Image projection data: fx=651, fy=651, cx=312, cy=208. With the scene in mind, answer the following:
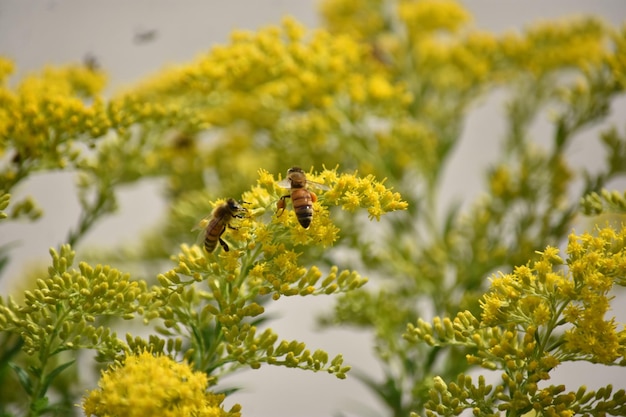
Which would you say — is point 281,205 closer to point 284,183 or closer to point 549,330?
point 284,183

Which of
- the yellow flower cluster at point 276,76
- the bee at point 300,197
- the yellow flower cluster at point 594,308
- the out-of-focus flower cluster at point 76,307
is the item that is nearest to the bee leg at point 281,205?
the bee at point 300,197

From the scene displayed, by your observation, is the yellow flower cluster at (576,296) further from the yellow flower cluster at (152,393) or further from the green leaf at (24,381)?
the green leaf at (24,381)

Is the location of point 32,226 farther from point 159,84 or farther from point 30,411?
point 30,411

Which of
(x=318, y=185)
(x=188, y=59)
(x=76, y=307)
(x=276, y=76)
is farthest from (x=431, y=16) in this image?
(x=76, y=307)

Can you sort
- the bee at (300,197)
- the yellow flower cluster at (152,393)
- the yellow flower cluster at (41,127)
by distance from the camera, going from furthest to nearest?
1. the yellow flower cluster at (41,127)
2. the bee at (300,197)
3. the yellow flower cluster at (152,393)

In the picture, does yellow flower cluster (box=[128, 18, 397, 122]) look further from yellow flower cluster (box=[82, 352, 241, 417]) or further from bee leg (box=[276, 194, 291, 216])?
yellow flower cluster (box=[82, 352, 241, 417])

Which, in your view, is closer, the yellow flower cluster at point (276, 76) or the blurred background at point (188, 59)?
the yellow flower cluster at point (276, 76)
